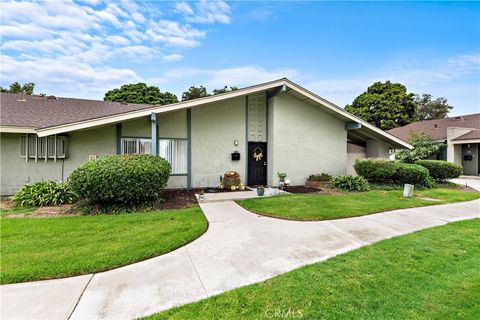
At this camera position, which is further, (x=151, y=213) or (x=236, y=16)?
(x=236, y=16)

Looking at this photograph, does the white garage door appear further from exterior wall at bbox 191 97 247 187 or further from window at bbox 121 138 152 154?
window at bbox 121 138 152 154

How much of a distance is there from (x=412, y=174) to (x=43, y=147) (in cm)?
1536

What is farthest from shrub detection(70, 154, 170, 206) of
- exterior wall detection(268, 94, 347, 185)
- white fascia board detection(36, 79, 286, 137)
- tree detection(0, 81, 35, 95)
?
tree detection(0, 81, 35, 95)

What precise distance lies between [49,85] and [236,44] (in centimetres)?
1415

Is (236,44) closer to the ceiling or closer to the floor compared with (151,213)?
closer to the ceiling

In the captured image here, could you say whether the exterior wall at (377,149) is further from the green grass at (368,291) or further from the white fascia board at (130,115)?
the green grass at (368,291)

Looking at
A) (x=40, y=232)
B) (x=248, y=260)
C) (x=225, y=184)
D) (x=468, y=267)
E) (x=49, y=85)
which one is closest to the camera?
(x=468, y=267)

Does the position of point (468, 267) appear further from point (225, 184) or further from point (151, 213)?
point (225, 184)

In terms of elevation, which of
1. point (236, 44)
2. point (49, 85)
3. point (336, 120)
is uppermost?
point (236, 44)

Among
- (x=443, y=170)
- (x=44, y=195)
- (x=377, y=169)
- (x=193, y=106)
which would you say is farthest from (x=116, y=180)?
(x=443, y=170)

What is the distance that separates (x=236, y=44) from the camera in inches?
491

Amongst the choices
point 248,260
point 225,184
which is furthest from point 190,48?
point 248,260

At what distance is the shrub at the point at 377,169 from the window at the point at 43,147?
1270cm

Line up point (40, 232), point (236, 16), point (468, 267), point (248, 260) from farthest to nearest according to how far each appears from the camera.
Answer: point (236, 16), point (40, 232), point (248, 260), point (468, 267)
